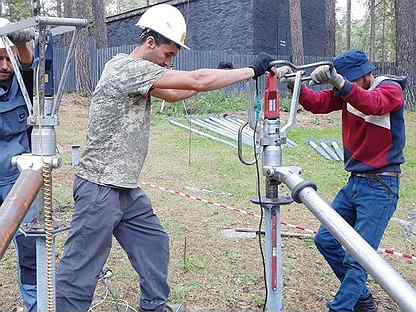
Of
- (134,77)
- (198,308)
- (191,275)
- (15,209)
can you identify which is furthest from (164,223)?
(15,209)

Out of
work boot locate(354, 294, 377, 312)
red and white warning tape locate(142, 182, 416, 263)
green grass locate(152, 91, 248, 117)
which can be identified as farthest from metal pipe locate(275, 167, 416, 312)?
green grass locate(152, 91, 248, 117)

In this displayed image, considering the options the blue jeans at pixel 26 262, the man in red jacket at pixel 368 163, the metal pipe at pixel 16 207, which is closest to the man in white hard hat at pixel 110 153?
the blue jeans at pixel 26 262

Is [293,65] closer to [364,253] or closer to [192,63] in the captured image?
[364,253]

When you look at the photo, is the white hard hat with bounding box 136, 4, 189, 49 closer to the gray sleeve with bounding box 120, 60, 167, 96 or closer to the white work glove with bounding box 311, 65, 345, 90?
→ the gray sleeve with bounding box 120, 60, 167, 96

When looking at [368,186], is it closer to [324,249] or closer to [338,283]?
[324,249]

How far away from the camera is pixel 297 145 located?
10.9 m

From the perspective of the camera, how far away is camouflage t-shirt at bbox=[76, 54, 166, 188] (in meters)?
2.88

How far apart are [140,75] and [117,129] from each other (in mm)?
323

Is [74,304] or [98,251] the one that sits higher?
[98,251]

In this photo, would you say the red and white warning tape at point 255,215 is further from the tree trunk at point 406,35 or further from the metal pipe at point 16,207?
the tree trunk at point 406,35

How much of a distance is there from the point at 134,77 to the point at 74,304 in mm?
1228

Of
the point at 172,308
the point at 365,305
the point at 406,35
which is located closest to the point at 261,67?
the point at 172,308

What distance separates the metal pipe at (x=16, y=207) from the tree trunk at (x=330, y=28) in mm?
22593

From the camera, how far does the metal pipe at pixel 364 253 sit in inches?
46.8
